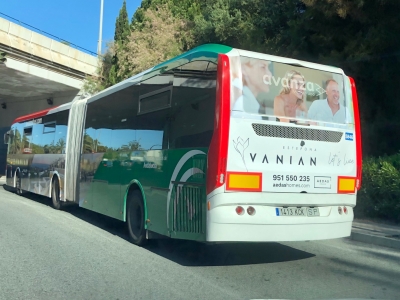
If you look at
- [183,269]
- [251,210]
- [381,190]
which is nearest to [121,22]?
[381,190]

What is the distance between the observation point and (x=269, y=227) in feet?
22.3

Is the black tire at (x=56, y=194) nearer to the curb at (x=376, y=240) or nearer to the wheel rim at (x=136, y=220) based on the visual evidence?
→ the wheel rim at (x=136, y=220)

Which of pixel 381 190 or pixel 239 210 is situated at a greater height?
pixel 381 190

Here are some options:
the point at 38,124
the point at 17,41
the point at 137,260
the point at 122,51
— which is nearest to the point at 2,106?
the point at 17,41

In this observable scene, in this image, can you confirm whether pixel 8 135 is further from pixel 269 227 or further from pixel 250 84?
pixel 269 227

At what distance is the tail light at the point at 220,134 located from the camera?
255 inches

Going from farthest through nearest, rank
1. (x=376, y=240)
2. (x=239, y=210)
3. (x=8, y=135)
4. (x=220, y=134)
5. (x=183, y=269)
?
1. (x=8, y=135)
2. (x=376, y=240)
3. (x=183, y=269)
4. (x=239, y=210)
5. (x=220, y=134)

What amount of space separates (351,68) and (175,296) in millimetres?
9724

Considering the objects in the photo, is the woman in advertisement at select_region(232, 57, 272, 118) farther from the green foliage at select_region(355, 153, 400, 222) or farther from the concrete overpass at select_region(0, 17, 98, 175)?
the concrete overpass at select_region(0, 17, 98, 175)

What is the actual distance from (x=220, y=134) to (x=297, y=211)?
64.9 inches

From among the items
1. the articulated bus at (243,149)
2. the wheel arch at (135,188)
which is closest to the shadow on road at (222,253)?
the articulated bus at (243,149)

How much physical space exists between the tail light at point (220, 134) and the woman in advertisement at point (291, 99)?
2.77ft

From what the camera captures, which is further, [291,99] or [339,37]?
[339,37]

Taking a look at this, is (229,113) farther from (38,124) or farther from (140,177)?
(38,124)
